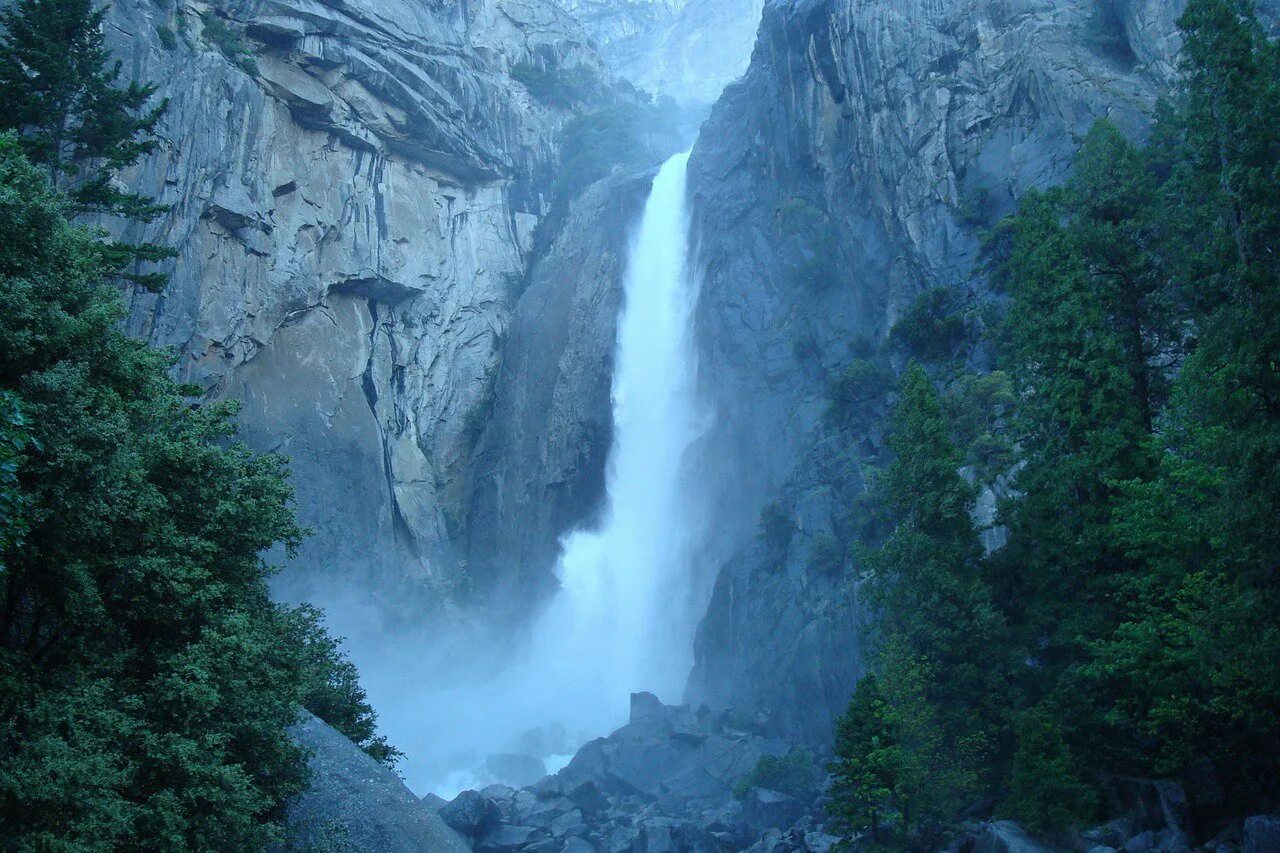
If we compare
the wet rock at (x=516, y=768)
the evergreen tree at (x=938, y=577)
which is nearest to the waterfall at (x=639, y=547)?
the wet rock at (x=516, y=768)

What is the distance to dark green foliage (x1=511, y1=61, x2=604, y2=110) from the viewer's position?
57000 mm

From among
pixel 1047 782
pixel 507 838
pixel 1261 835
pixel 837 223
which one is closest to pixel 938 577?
pixel 1047 782

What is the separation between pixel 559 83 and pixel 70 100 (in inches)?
1686

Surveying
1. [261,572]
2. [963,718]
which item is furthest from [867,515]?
[261,572]

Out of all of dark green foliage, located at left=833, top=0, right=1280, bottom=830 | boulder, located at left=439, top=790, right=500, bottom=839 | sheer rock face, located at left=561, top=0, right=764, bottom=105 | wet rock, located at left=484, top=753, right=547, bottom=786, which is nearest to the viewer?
dark green foliage, located at left=833, top=0, right=1280, bottom=830

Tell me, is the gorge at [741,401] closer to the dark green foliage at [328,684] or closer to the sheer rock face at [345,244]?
the sheer rock face at [345,244]

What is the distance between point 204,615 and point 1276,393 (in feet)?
46.4

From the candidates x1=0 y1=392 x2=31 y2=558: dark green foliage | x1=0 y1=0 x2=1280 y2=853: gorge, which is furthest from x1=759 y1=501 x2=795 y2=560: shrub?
x1=0 y1=392 x2=31 y2=558: dark green foliage

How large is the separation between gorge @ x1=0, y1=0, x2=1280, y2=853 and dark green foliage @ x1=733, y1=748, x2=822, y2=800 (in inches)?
7.7

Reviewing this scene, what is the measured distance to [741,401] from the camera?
4228cm

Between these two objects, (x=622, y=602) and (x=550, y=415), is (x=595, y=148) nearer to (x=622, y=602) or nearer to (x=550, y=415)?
(x=550, y=415)

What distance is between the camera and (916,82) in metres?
36.1

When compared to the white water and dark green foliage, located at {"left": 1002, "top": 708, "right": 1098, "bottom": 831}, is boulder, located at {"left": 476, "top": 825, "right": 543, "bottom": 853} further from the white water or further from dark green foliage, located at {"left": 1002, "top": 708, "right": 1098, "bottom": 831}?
dark green foliage, located at {"left": 1002, "top": 708, "right": 1098, "bottom": 831}

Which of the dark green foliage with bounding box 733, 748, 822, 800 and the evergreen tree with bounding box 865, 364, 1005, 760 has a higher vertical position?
the evergreen tree with bounding box 865, 364, 1005, 760
